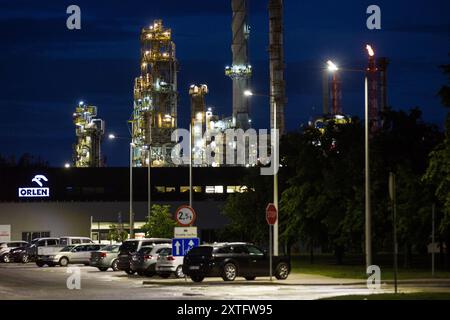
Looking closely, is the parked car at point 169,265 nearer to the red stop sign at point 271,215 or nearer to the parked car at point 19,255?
the red stop sign at point 271,215

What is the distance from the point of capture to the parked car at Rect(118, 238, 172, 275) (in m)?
51.4

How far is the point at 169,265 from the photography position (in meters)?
45.3

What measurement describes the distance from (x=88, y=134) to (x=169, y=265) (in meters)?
107

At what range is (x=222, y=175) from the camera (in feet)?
383

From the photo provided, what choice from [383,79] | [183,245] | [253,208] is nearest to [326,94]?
[383,79]

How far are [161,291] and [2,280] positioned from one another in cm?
1167

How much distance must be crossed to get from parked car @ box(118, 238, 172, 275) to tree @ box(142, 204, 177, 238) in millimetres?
14413

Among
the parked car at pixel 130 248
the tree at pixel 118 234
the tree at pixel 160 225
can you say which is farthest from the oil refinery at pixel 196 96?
the parked car at pixel 130 248

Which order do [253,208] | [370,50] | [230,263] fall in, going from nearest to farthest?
[230,263] < [253,208] < [370,50]

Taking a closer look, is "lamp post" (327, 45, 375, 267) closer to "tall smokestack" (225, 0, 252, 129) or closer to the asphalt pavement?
the asphalt pavement

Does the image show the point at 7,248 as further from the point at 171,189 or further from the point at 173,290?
the point at 173,290

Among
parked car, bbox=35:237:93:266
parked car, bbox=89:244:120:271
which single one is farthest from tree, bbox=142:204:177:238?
parked car, bbox=89:244:120:271

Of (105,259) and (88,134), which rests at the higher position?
(88,134)
